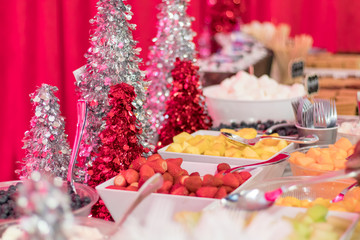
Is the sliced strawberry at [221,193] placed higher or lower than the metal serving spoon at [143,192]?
lower

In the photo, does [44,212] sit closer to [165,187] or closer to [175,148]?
[165,187]

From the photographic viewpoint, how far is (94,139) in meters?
1.49

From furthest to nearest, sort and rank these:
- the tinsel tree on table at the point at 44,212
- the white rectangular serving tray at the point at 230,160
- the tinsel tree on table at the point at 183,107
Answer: the tinsel tree on table at the point at 183,107
the white rectangular serving tray at the point at 230,160
the tinsel tree on table at the point at 44,212

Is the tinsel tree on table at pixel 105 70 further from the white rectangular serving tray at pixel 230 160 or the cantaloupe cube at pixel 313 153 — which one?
the cantaloupe cube at pixel 313 153

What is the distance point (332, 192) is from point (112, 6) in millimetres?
796

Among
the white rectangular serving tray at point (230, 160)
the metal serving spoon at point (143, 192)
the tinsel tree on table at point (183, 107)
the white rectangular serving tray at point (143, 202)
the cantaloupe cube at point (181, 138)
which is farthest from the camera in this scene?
the tinsel tree on table at point (183, 107)

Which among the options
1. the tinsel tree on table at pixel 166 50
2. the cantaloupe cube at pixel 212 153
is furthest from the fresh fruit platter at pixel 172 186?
the tinsel tree on table at pixel 166 50

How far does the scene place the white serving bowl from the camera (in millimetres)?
2125

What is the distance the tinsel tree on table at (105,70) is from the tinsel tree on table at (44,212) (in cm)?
73

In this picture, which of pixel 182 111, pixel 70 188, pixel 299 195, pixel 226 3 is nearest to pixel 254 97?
pixel 182 111

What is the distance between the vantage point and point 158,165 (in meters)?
1.26

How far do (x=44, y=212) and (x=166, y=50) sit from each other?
146 centimetres

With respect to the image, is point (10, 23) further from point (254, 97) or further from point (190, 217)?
point (190, 217)

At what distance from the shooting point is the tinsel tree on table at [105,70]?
1488mm
